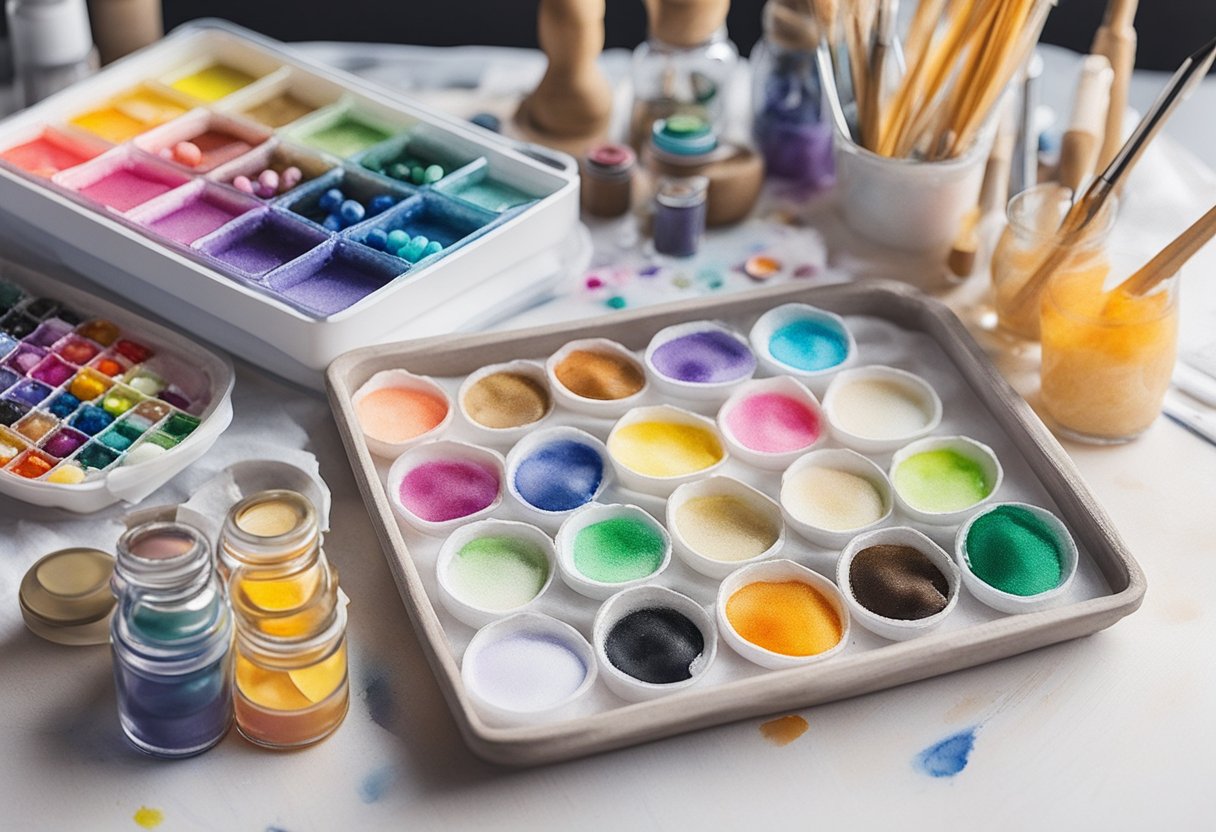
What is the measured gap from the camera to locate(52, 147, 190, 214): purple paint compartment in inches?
46.6

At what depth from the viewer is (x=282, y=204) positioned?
46.2 inches

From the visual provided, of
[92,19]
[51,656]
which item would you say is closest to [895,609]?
[51,656]

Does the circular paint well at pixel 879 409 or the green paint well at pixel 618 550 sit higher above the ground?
the circular paint well at pixel 879 409

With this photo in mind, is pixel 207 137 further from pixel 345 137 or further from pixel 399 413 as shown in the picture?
pixel 399 413

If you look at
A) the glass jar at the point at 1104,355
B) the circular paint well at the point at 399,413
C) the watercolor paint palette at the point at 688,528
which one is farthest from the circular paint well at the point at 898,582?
the circular paint well at the point at 399,413

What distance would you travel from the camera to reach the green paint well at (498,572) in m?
0.92

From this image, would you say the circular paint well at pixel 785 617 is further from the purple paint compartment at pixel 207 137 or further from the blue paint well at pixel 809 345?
the purple paint compartment at pixel 207 137

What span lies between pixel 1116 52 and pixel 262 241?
2.56ft

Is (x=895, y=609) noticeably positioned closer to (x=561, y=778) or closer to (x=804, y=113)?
(x=561, y=778)

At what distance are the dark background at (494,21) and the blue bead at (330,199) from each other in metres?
0.71

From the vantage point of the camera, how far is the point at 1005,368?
3.84 ft

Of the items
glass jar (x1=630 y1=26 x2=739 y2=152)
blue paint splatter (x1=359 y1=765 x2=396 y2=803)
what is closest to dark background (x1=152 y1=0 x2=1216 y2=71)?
glass jar (x1=630 y1=26 x2=739 y2=152)

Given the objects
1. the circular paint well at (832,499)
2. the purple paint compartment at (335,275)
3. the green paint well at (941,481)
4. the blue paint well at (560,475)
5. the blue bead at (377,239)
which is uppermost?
the blue bead at (377,239)

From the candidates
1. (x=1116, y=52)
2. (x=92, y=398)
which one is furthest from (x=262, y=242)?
(x=1116, y=52)
